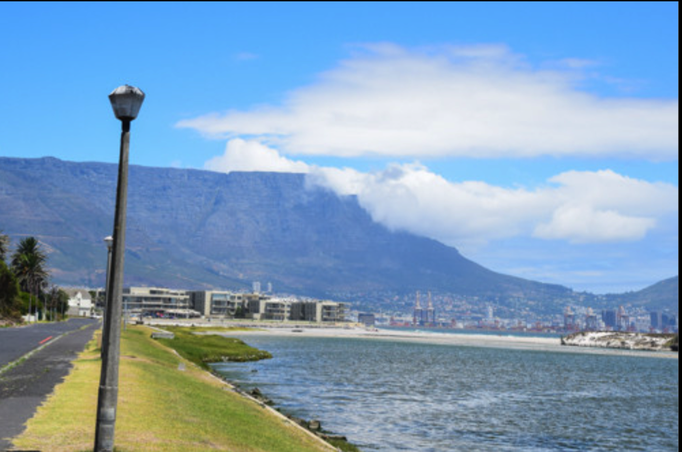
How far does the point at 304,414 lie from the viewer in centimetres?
4381

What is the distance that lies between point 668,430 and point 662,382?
1944 inches

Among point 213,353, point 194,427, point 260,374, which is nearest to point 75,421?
point 194,427

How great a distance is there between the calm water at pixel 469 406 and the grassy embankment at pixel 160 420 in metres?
6.36

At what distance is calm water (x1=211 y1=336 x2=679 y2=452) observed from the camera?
38.8 meters

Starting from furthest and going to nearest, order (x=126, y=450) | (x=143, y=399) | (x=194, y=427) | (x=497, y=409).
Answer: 1. (x=497, y=409)
2. (x=143, y=399)
3. (x=194, y=427)
4. (x=126, y=450)

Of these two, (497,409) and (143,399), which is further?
(497,409)

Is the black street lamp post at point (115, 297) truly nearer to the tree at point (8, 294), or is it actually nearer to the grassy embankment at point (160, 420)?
the grassy embankment at point (160, 420)

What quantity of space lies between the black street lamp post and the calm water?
21333 mm

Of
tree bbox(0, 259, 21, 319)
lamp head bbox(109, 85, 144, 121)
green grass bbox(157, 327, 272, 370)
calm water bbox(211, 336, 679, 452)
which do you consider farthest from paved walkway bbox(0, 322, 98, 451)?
tree bbox(0, 259, 21, 319)

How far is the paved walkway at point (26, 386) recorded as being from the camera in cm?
2214

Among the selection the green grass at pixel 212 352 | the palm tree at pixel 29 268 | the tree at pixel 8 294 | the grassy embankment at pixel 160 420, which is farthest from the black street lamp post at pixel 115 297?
the palm tree at pixel 29 268

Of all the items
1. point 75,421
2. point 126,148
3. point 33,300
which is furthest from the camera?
point 33,300

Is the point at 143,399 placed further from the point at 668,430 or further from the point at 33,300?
the point at 33,300

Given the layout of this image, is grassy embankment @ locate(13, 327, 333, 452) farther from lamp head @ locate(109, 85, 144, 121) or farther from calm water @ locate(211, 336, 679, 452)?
lamp head @ locate(109, 85, 144, 121)
